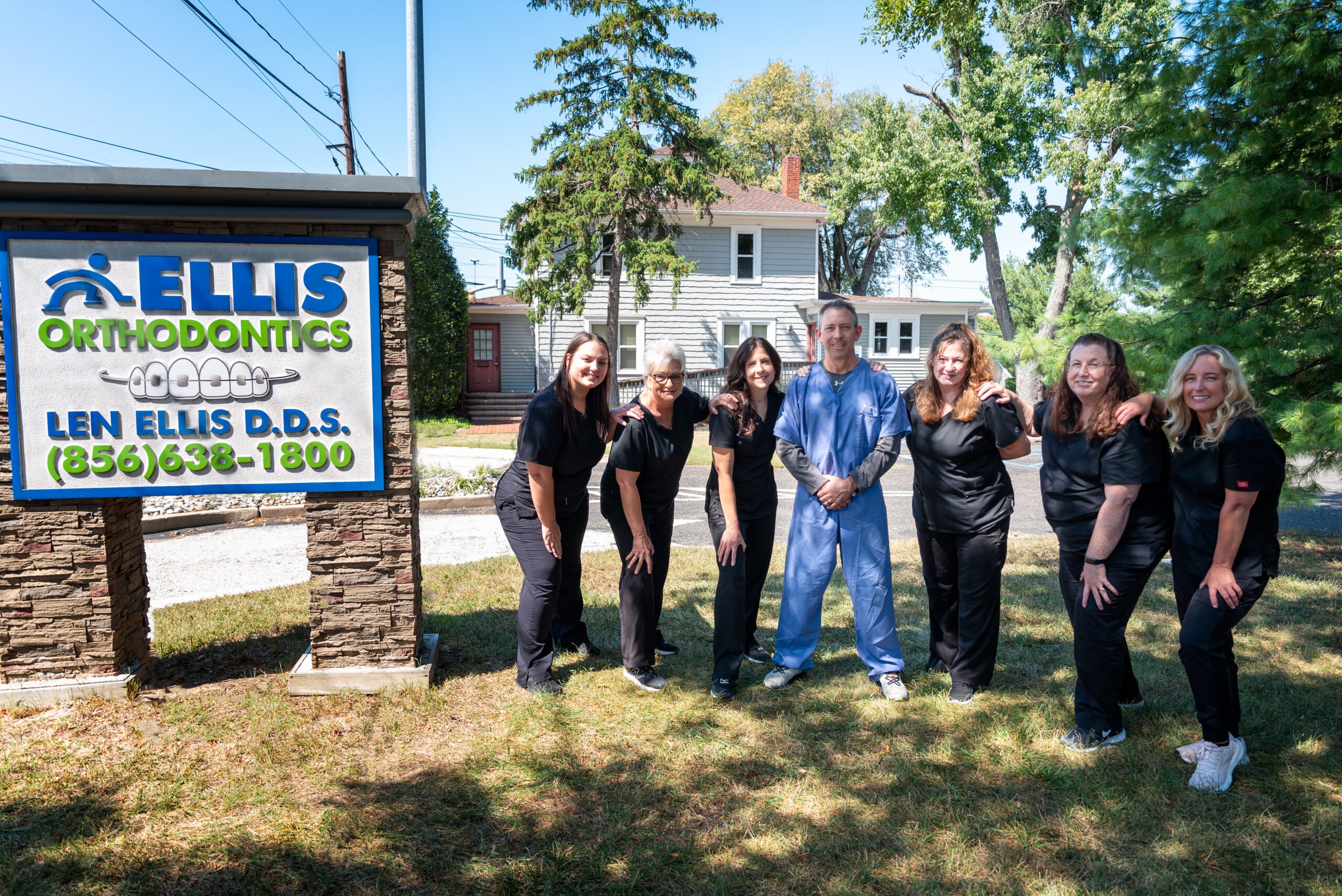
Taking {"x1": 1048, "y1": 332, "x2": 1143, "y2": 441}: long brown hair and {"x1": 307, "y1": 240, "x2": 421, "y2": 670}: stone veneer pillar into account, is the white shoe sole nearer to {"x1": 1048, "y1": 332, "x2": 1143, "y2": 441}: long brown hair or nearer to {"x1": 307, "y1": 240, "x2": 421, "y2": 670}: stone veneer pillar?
{"x1": 307, "y1": 240, "x2": 421, "y2": 670}: stone veneer pillar

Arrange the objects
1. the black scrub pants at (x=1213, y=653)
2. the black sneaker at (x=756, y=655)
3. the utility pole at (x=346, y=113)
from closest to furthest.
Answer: the black scrub pants at (x=1213, y=653), the black sneaker at (x=756, y=655), the utility pole at (x=346, y=113)

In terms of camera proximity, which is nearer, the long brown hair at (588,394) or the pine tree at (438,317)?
the long brown hair at (588,394)

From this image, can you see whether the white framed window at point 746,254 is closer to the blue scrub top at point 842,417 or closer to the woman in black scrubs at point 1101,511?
the blue scrub top at point 842,417

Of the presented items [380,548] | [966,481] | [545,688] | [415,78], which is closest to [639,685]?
[545,688]

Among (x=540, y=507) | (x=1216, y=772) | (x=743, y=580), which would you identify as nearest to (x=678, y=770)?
(x=743, y=580)

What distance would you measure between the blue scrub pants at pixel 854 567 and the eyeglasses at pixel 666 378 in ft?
2.79

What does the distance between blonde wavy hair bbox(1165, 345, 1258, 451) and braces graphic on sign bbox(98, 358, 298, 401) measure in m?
4.07

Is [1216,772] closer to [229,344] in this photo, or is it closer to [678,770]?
[678,770]

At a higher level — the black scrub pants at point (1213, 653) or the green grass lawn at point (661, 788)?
the black scrub pants at point (1213, 653)

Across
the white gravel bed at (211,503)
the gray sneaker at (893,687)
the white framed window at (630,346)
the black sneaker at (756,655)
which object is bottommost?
the black sneaker at (756,655)

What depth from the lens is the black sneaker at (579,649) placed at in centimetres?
505

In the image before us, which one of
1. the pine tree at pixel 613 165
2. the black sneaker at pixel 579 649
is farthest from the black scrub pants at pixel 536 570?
the pine tree at pixel 613 165

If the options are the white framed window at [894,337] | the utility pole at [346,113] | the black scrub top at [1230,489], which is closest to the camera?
the black scrub top at [1230,489]

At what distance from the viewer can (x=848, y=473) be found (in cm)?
430
